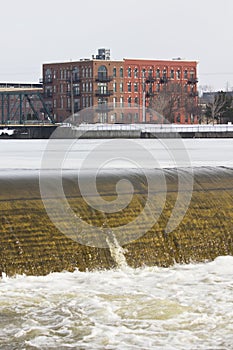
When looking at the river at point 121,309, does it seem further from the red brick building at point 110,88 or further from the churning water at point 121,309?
the red brick building at point 110,88

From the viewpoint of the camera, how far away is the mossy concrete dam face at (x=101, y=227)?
1083 centimetres

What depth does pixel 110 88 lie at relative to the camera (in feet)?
299

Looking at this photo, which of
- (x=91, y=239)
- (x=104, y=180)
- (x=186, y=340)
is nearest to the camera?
(x=186, y=340)

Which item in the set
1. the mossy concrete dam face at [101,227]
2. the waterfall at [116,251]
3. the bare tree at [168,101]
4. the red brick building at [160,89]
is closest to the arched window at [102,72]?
the red brick building at [160,89]

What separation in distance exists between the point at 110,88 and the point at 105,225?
80001mm

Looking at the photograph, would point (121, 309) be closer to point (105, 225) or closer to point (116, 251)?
point (116, 251)

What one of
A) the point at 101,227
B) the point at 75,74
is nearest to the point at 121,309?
the point at 101,227

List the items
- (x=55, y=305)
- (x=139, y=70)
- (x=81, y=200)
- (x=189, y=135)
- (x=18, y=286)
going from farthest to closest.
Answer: (x=139, y=70), (x=189, y=135), (x=81, y=200), (x=18, y=286), (x=55, y=305)

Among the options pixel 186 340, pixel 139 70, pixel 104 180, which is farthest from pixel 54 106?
pixel 186 340

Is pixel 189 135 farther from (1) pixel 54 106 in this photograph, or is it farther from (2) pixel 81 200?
(2) pixel 81 200

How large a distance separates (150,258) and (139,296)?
1.84 metres

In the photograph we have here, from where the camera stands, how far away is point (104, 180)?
13.6 m

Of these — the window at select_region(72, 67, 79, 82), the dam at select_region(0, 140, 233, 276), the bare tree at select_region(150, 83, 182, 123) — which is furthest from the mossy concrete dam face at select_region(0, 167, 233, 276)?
the window at select_region(72, 67, 79, 82)

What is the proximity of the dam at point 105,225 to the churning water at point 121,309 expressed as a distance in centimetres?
26
